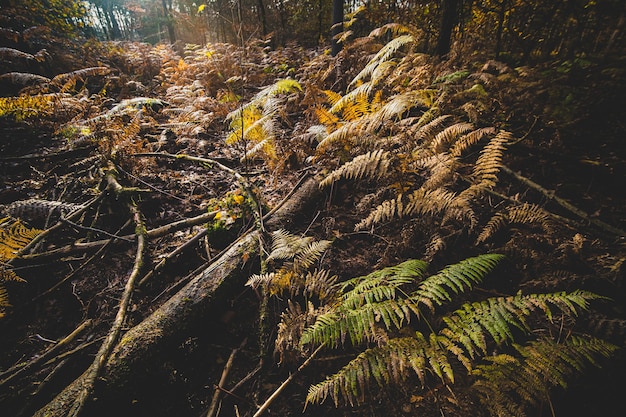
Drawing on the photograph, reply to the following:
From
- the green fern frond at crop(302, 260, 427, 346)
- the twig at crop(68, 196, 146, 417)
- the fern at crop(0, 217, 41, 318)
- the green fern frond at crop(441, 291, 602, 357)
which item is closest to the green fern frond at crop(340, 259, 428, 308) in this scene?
the green fern frond at crop(302, 260, 427, 346)

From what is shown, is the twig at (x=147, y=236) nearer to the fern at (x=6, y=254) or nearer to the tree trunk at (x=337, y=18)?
the fern at (x=6, y=254)

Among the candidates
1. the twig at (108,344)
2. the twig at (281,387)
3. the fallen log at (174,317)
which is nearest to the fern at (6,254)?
the twig at (108,344)

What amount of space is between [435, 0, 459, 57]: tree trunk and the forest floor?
0.37 metres

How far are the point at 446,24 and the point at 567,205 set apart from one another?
9.43ft

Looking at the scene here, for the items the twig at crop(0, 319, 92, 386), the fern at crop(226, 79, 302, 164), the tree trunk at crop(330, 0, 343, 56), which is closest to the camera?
the twig at crop(0, 319, 92, 386)

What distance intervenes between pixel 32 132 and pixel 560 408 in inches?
290

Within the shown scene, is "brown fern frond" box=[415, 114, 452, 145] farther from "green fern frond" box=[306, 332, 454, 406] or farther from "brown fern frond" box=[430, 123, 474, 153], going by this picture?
"green fern frond" box=[306, 332, 454, 406]

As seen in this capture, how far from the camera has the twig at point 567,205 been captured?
1777mm

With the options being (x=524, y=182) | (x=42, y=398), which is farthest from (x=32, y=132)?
(x=524, y=182)

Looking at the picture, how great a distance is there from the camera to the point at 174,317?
205cm

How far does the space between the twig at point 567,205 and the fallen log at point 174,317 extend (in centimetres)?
205

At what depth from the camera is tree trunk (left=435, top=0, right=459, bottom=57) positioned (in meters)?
3.37

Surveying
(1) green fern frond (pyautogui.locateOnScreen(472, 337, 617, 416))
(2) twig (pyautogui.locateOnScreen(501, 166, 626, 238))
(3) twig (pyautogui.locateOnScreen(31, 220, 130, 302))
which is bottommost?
(3) twig (pyautogui.locateOnScreen(31, 220, 130, 302))

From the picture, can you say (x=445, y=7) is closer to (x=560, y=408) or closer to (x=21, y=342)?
(x=560, y=408)
